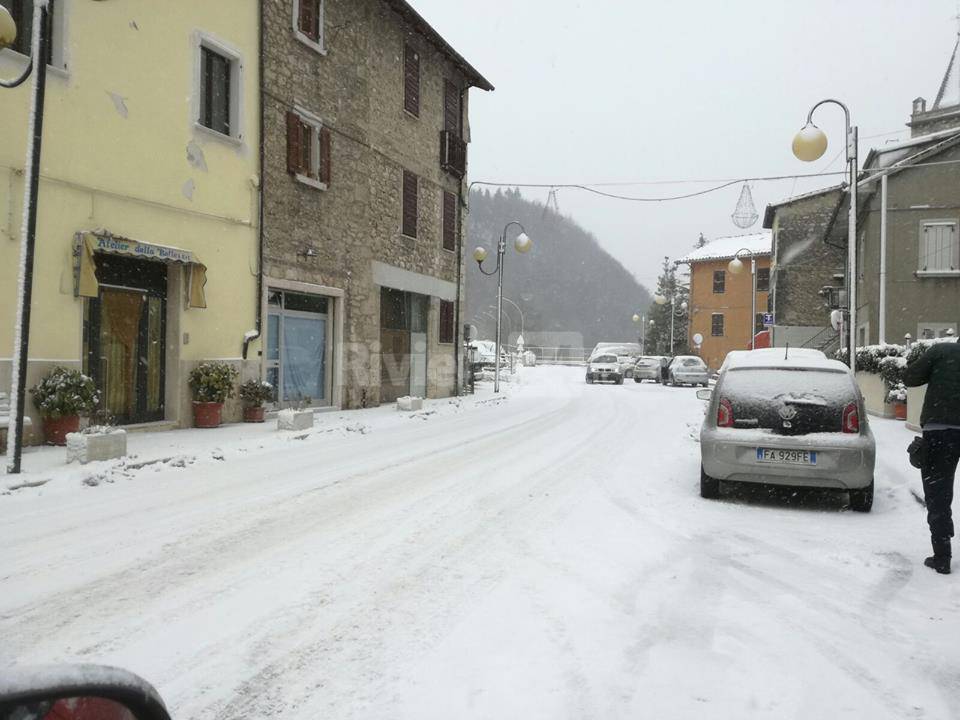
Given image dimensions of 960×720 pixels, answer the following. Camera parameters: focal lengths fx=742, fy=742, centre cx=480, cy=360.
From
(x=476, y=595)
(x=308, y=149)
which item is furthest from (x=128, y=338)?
(x=476, y=595)

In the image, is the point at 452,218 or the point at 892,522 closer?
the point at 892,522

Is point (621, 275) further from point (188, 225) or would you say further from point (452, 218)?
point (188, 225)

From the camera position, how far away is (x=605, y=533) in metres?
5.80

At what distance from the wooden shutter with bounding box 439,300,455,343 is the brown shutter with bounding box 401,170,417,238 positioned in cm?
290

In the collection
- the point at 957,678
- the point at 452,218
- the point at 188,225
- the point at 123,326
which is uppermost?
the point at 452,218

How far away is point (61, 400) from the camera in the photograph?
9688 mm

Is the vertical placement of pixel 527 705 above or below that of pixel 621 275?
below

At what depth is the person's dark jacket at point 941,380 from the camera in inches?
201

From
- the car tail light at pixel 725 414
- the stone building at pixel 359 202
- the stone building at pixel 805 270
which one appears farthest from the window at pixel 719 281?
the car tail light at pixel 725 414

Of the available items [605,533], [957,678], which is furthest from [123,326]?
[957,678]

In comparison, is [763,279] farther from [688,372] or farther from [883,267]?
[883,267]

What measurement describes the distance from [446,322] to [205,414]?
11.1 meters

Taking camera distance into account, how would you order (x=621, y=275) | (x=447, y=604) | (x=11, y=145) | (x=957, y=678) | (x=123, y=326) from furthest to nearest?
(x=621, y=275) < (x=123, y=326) < (x=11, y=145) < (x=447, y=604) < (x=957, y=678)

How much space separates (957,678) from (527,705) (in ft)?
6.43
